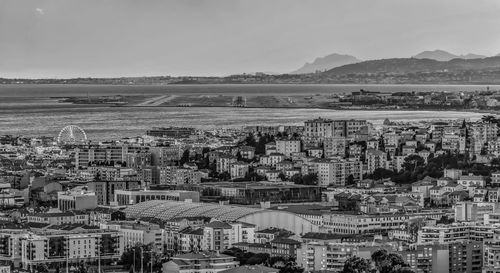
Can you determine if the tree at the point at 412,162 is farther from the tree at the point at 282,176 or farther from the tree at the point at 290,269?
the tree at the point at 290,269

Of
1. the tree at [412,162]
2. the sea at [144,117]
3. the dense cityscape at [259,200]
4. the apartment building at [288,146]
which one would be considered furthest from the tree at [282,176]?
the sea at [144,117]

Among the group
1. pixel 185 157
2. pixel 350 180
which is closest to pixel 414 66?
pixel 185 157

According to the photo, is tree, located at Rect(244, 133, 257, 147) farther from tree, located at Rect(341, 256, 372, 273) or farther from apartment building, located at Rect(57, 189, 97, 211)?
tree, located at Rect(341, 256, 372, 273)

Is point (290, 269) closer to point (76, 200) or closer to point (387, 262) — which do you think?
point (387, 262)

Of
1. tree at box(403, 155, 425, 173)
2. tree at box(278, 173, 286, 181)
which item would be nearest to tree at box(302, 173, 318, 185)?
tree at box(278, 173, 286, 181)

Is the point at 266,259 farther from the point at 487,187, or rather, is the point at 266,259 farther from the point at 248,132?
the point at 248,132
